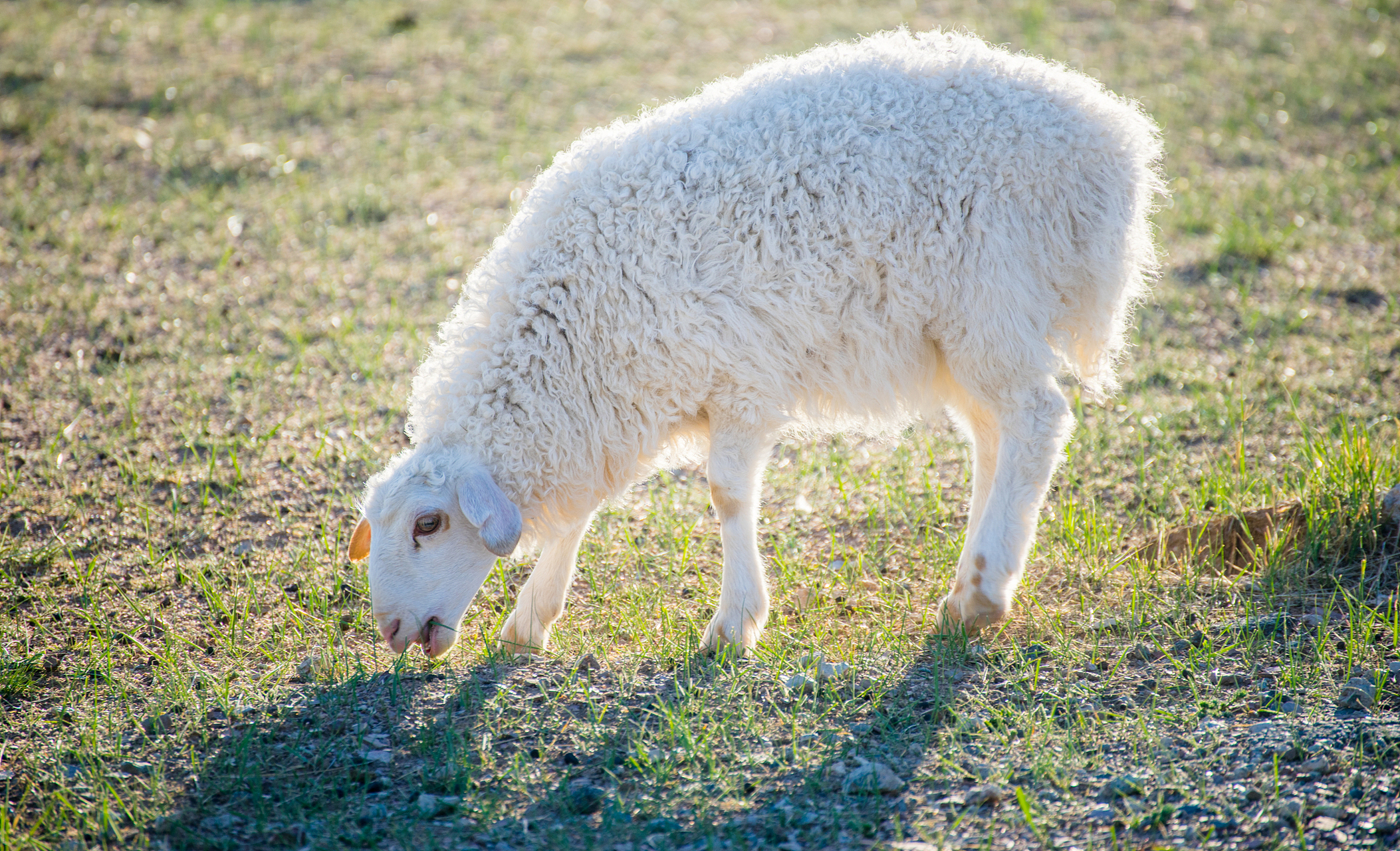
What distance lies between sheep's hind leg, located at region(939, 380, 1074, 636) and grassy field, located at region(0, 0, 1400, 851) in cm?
15

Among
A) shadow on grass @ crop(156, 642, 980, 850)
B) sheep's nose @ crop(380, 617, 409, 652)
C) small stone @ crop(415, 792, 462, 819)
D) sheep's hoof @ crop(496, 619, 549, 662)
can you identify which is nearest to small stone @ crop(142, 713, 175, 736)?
shadow on grass @ crop(156, 642, 980, 850)

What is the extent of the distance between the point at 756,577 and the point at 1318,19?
11.8 m

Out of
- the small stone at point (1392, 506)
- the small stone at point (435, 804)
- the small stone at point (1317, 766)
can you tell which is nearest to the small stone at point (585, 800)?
the small stone at point (435, 804)

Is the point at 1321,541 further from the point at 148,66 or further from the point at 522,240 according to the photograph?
the point at 148,66

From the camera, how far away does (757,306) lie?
12.5 feet

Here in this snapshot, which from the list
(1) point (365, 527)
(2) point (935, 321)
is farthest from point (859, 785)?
(1) point (365, 527)

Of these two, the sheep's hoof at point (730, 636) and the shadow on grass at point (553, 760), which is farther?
the sheep's hoof at point (730, 636)

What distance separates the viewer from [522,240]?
13.0 ft

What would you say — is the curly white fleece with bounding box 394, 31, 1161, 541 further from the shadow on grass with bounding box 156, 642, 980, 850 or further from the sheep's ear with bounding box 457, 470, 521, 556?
the shadow on grass with bounding box 156, 642, 980, 850

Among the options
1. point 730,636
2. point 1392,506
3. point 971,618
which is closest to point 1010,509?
point 971,618

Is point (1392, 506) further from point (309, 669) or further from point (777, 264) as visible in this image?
point (309, 669)

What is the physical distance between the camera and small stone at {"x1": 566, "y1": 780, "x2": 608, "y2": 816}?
3111mm

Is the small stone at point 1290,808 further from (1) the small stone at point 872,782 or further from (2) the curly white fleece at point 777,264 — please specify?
(2) the curly white fleece at point 777,264

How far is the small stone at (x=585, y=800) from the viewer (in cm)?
311
